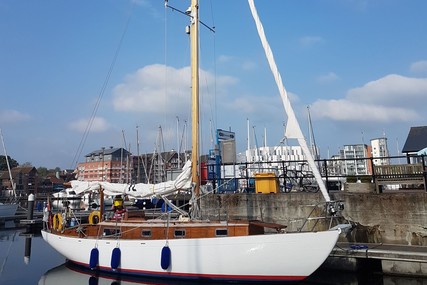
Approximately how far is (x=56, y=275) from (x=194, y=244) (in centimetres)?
675

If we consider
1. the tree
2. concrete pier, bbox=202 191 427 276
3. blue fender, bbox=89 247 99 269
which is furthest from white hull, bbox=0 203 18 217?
the tree

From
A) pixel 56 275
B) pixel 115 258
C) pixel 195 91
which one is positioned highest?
pixel 195 91

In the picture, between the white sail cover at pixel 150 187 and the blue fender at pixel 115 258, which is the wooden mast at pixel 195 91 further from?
the blue fender at pixel 115 258

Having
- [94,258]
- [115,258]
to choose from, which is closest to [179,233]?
[115,258]

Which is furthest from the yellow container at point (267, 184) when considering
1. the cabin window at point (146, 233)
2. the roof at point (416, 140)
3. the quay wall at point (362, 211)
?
the roof at point (416, 140)

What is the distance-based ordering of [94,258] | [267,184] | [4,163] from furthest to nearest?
[4,163], [267,184], [94,258]

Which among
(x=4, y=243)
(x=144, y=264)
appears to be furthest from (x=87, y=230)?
(x=4, y=243)

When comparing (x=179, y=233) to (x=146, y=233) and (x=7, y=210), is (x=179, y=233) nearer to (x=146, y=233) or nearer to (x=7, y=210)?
(x=146, y=233)

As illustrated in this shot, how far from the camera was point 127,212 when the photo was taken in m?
13.3

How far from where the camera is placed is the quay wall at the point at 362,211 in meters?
11.9

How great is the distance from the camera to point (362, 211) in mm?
12820

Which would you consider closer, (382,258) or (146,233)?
(382,258)

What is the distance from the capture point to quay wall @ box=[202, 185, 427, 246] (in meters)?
11.9

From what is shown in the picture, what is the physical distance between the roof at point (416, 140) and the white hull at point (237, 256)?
1443 centimetres
